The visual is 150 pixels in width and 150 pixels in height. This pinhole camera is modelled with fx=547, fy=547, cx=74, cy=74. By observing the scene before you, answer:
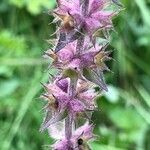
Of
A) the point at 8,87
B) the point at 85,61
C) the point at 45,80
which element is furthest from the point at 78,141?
the point at 8,87

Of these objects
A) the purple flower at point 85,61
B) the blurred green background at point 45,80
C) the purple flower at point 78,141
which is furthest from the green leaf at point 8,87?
the purple flower at point 85,61

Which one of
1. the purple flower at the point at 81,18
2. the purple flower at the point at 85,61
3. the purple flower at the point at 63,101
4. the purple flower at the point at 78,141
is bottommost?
the purple flower at the point at 78,141

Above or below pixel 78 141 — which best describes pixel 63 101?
above

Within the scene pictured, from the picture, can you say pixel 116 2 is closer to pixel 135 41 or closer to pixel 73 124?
pixel 73 124

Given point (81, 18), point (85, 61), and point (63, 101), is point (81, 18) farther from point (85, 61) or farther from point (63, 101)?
point (63, 101)

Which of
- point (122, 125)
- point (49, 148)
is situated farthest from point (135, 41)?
point (49, 148)

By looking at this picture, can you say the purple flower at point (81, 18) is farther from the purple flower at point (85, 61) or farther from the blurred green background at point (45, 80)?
the blurred green background at point (45, 80)
